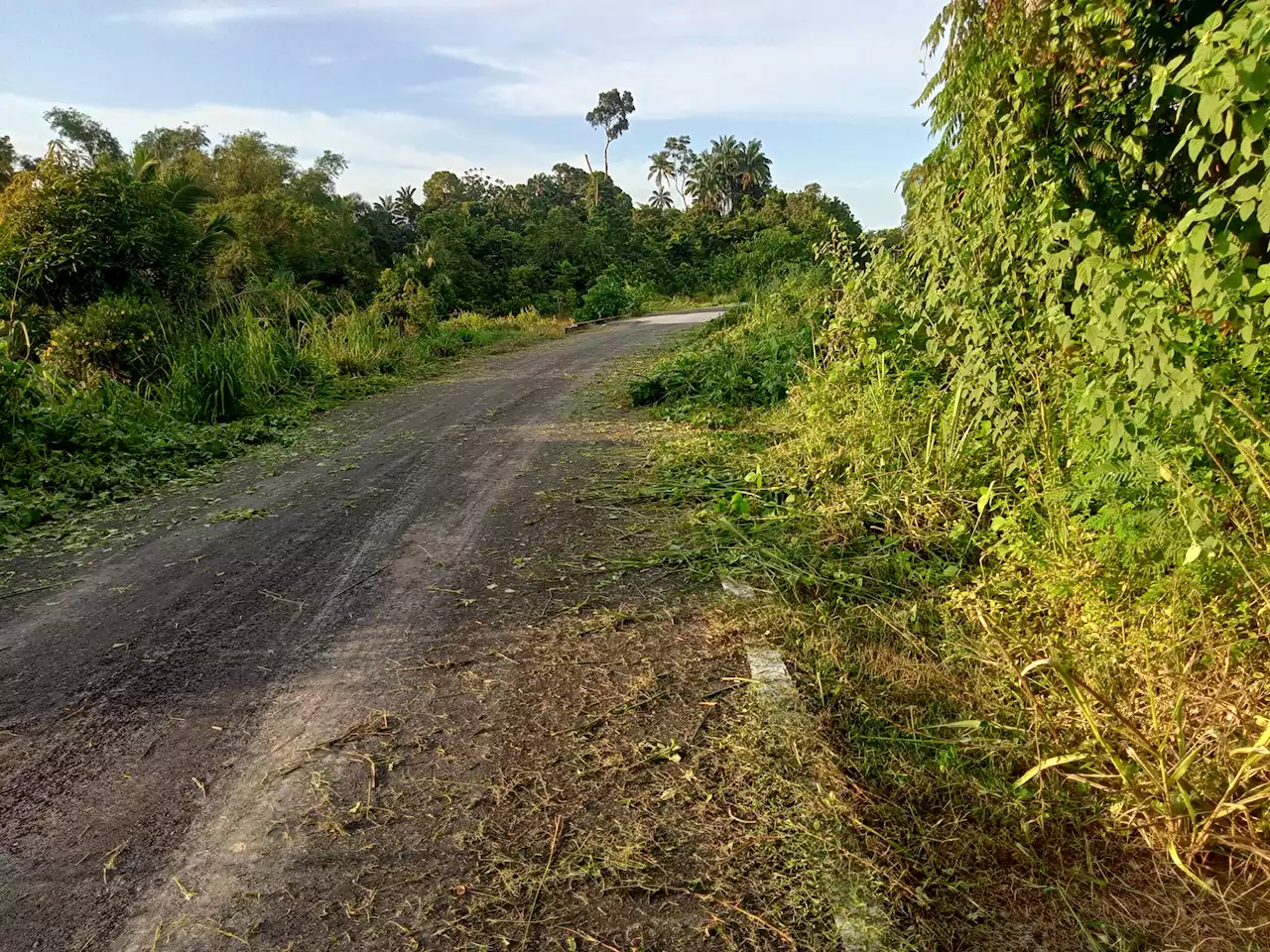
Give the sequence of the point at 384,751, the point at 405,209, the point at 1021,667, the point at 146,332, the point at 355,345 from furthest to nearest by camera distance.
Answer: the point at 405,209 → the point at 355,345 → the point at 146,332 → the point at 1021,667 → the point at 384,751

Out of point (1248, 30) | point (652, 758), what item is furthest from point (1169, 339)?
point (652, 758)

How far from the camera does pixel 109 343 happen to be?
7586 millimetres

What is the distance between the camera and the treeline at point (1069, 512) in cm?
189

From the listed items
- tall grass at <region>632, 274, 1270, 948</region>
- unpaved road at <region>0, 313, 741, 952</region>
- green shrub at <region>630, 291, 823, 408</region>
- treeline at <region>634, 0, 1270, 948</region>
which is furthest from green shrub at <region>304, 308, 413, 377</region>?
tall grass at <region>632, 274, 1270, 948</region>

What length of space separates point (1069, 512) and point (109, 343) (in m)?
8.60

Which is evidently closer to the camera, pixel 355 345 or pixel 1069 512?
pixel 1069 512

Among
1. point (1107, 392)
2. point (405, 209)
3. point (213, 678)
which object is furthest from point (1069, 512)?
point (405, 209)

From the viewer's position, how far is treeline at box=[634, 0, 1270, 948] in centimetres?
189

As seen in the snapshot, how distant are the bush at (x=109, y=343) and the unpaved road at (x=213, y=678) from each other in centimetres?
347

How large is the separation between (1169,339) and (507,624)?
2.52m

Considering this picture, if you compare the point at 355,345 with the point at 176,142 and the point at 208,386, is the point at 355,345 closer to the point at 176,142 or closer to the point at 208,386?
the point at 208,386

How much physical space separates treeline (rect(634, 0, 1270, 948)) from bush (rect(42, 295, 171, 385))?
680 cm

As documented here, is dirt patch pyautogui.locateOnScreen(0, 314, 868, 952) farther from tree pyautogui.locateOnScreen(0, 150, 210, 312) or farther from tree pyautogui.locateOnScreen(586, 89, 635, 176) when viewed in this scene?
tree pyautogui.locateOnScreen(586, 89, 635, 176)

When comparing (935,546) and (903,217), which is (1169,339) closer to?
(935,546)
